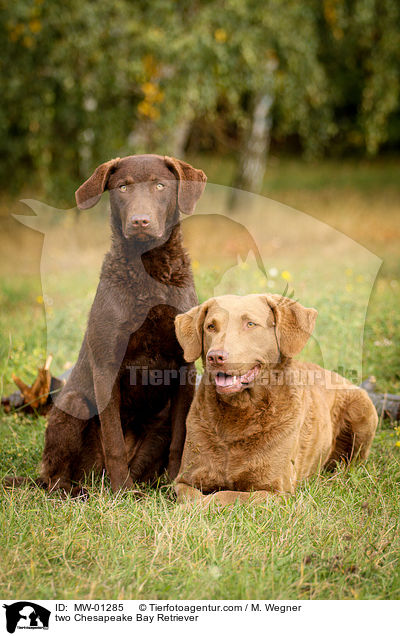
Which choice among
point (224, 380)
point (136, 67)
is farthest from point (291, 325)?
point (136, 67)

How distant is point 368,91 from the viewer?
37.7ft

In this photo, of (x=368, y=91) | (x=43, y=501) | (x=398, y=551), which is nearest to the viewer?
(x=398, y=551)

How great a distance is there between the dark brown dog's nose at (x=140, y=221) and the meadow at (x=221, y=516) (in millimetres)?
813

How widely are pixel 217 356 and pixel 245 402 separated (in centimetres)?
42

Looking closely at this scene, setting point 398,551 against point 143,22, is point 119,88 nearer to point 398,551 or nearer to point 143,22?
point 143,22

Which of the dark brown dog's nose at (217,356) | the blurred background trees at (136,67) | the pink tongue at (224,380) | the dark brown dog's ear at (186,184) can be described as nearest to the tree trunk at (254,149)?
the blurred background trees at (136,67)

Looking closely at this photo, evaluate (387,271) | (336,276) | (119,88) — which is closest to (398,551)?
(336,276)

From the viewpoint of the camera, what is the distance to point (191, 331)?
338 centimetres

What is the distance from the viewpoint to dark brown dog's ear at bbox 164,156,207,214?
3.63 metres

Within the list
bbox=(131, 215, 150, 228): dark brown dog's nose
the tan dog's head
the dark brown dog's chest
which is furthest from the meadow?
bbox=(131, 215, 150, 228): dark brown dog's nose

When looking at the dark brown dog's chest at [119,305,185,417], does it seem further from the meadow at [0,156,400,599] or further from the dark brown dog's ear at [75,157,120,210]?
the dark brown dog's ear at [75,157,120,210]
